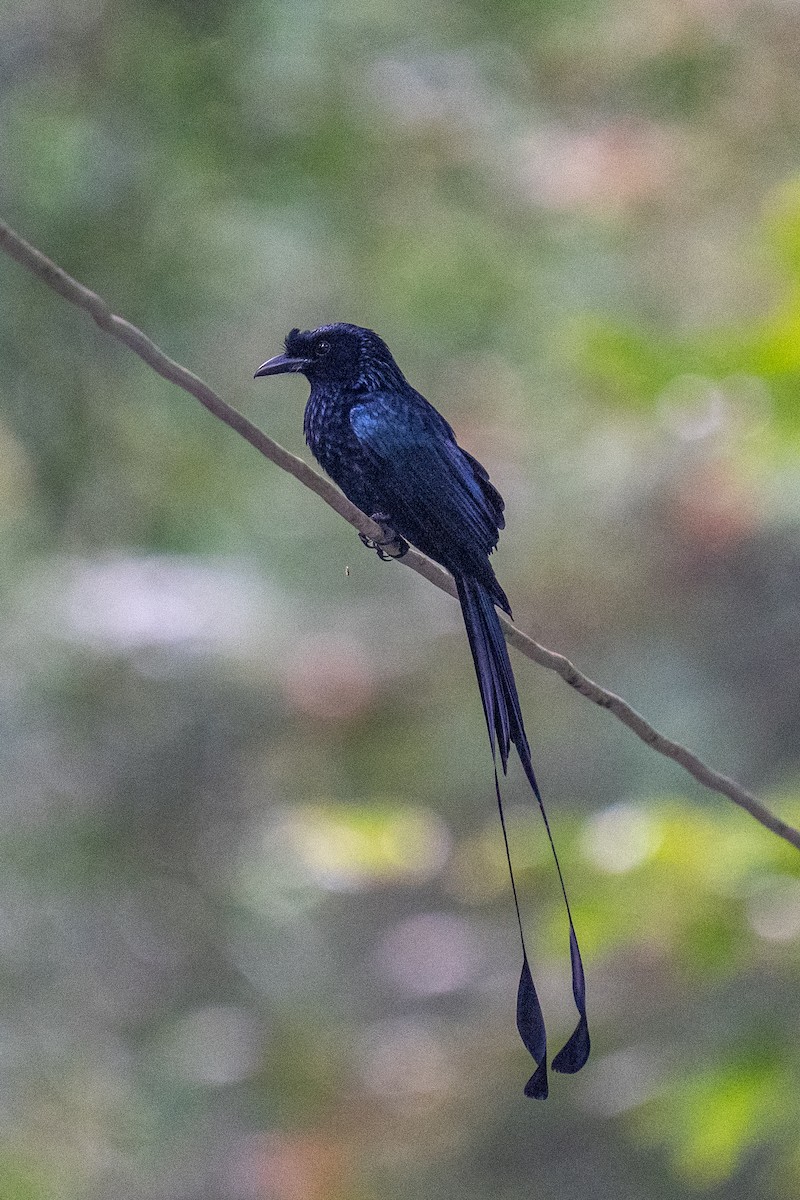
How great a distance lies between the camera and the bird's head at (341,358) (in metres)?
1.29

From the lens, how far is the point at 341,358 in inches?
51.7

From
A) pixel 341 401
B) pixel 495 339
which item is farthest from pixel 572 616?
pixel 341 401

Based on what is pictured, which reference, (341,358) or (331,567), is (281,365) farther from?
(331,567)

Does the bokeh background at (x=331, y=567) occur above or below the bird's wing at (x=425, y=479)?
above

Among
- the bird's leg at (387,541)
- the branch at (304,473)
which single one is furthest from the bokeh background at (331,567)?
the branch at (304,473)

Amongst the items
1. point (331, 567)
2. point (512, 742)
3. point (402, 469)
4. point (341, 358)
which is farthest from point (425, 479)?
point (331, 567)

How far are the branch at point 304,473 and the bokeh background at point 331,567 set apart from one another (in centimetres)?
181

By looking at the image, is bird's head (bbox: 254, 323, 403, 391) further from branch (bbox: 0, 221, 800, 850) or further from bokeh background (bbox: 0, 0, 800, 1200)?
bokeh background (bbox: 0, 0, 800, 1200)

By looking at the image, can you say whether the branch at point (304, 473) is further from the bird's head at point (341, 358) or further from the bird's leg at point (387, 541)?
the bird's head at point (341, 358)

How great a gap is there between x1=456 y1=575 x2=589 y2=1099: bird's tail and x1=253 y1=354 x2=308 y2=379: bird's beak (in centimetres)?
26

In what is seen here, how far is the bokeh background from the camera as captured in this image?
3680 mm

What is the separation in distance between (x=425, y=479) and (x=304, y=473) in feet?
0.98

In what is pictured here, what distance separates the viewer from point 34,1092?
4168mm

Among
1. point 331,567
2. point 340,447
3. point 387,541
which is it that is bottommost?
point 387,541
